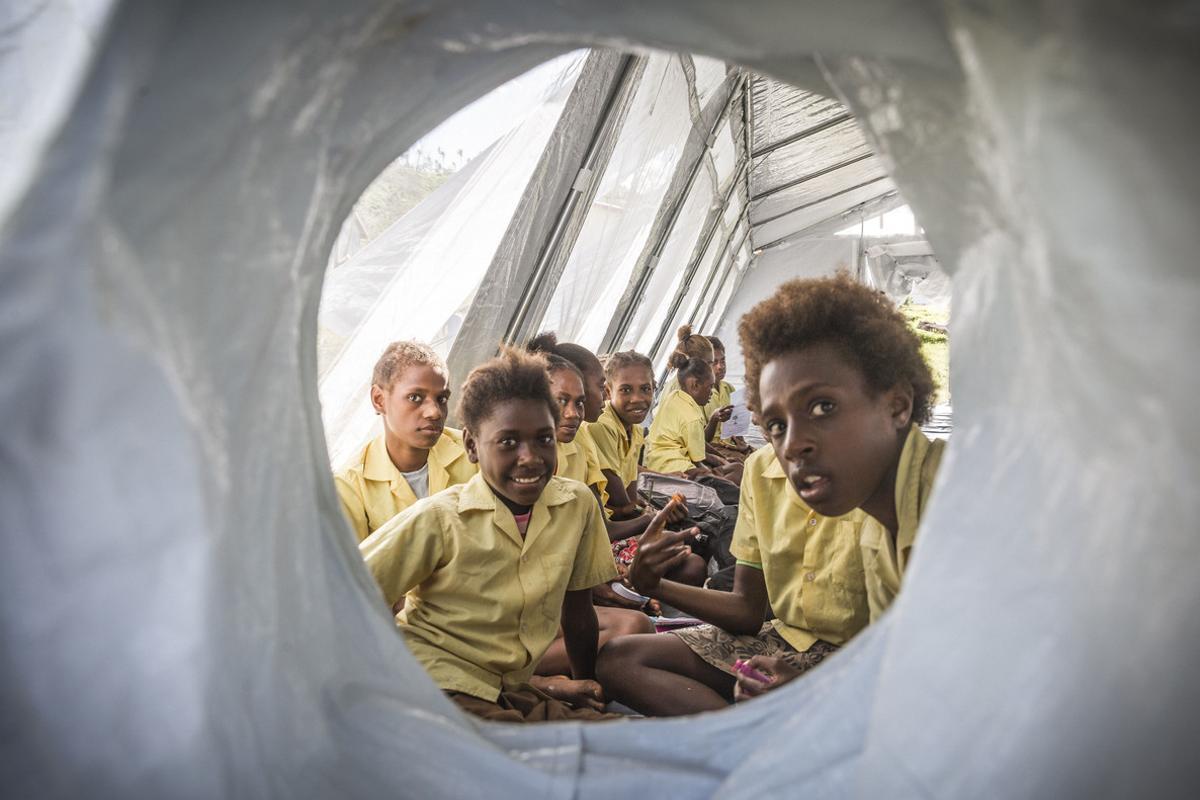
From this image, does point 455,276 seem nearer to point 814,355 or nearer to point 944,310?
point 814,355

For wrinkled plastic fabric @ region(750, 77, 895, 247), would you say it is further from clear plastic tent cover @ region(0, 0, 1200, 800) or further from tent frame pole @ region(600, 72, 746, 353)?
clear plastic tent cover @ region(0, 0, 1200, 800)

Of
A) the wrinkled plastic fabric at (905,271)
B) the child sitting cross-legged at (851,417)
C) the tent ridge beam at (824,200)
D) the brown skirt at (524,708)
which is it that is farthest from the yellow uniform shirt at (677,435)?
the wrinkled plastic fabric at (905,271)

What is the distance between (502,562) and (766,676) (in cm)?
64

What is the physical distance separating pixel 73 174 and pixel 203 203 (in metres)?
0.10

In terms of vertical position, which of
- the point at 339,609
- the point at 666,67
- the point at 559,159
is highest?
the point at 666,67

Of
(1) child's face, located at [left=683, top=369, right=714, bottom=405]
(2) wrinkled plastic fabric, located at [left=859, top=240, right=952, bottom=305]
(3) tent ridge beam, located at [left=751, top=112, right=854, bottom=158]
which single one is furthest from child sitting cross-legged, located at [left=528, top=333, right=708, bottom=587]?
(2) wrinkled plastic fabric, located at [left=859, top=240, right=952, bottom=305]

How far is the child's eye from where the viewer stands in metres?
1.47

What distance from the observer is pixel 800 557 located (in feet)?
5.76

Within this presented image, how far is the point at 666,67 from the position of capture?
3.46 metres

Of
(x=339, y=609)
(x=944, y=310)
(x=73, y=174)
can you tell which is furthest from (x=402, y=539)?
(x=944, y=310)

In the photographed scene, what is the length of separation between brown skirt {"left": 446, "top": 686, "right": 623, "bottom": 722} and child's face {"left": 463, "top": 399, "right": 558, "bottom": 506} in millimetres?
449

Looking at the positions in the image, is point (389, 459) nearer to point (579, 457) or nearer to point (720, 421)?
point (579, 457)

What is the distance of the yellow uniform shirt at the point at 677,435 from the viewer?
4539 millimetres

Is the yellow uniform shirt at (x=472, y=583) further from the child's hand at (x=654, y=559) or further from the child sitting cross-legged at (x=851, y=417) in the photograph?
the child sitting cross-legged at (x=851, y=417)
